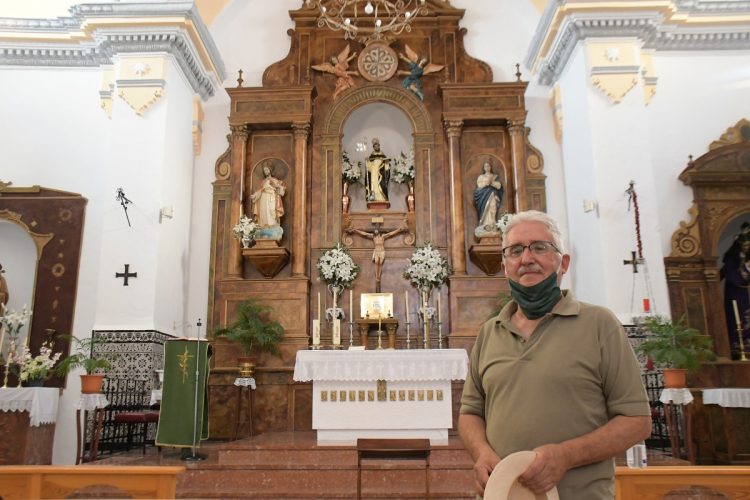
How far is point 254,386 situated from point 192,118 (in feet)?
15.1

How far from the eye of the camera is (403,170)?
10.9 meters

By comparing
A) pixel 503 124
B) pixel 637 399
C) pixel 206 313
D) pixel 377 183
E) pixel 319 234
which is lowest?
pixel 637 399

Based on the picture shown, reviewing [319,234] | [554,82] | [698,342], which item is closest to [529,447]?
[698,342]

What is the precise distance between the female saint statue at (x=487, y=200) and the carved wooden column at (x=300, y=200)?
2.69 metres

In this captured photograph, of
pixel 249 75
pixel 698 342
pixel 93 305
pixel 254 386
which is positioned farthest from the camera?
pixel 249 75

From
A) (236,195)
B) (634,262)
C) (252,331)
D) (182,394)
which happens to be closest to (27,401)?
(182,394)

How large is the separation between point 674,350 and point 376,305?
413cm

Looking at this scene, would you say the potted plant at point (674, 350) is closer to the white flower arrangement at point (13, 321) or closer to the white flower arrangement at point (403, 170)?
the white flower arrangement at point (403, 170)

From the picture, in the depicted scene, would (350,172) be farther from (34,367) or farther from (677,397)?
(677,397)

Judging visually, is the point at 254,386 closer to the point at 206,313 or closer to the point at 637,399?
the point at 206,313

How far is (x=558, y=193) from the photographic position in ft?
35.2

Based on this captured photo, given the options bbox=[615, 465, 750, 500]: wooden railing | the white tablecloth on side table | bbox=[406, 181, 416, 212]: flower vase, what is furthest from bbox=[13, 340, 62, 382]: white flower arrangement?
the white tablecloth on side table

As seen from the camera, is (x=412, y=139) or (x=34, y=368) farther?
(x=412, y=139)

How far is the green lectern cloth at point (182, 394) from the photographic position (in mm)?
7145
